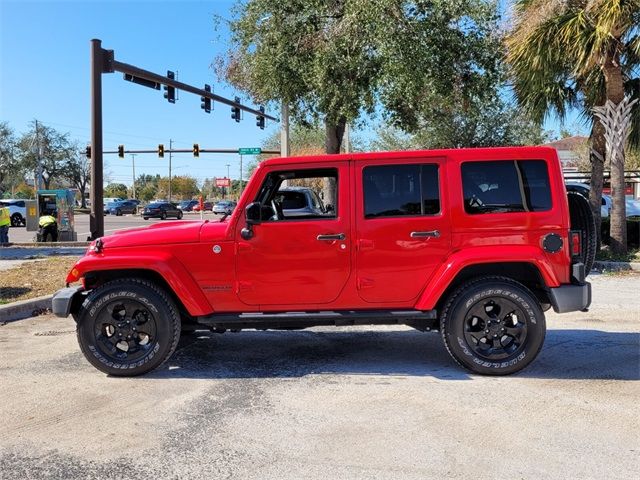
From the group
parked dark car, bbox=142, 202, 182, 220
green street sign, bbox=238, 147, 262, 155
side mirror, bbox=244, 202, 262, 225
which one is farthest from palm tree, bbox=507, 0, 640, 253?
parked dark car, bbox=142, 202, 182, 220

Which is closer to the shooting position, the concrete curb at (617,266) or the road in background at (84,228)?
the concrete curb at (617,266)

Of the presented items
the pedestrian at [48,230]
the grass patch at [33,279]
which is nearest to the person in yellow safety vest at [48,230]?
the pedestrian at [48,230]

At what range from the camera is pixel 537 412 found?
4219 millimetres

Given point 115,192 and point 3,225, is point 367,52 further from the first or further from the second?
point 115,192

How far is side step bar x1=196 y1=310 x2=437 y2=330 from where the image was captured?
4.98 metres

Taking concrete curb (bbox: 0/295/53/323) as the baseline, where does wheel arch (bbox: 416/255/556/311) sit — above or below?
above

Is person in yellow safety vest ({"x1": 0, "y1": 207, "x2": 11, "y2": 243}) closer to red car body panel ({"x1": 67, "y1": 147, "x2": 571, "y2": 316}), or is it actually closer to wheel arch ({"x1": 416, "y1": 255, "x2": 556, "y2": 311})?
red car body panel ({"x1": 67, "y1": 147, "x2": 571, "y2": 316})

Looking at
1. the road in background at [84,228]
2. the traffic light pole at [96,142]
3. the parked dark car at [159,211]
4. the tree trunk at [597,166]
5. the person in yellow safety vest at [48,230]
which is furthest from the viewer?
the parked dark car at [159,211]

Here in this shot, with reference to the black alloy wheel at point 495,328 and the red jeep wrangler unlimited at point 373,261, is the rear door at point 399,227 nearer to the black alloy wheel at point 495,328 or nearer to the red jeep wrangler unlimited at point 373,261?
the red jeep wrangler unlimited at point 373,261

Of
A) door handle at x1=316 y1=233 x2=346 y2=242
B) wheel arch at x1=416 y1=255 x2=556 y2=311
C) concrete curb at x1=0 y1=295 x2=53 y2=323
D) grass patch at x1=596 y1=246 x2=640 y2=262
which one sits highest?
door handle at x1=316 y1=233 x2=346 y2=242

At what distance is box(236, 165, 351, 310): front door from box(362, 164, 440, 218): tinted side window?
22 cm

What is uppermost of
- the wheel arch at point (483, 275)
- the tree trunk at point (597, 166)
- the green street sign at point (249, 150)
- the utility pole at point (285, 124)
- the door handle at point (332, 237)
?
the green street sign at point (249, 150)

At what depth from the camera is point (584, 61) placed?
11789mm

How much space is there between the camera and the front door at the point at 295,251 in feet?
16.2
